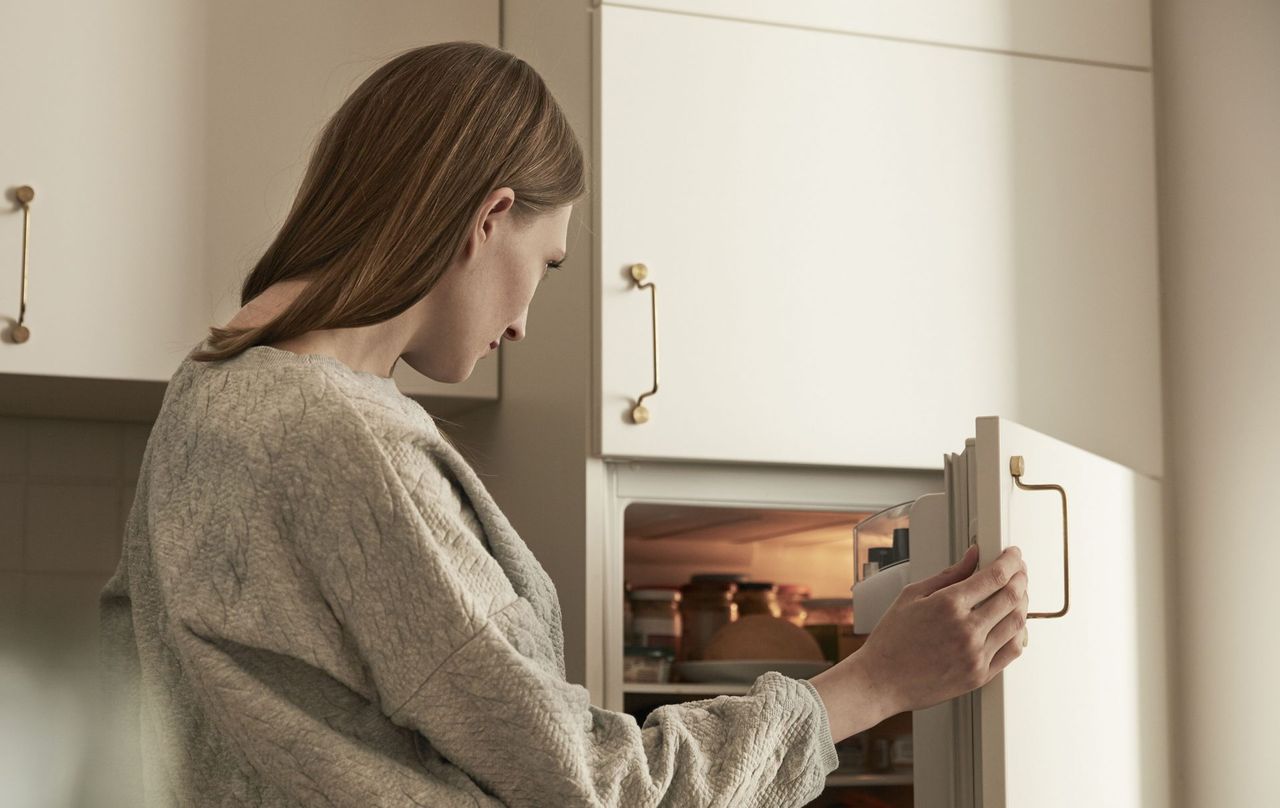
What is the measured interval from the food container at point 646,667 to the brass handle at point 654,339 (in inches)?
14.3

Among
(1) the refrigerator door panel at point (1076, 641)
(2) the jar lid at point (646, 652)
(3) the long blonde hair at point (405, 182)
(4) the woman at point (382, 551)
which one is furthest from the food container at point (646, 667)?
(3) the long blonde hair at point (405, 182)

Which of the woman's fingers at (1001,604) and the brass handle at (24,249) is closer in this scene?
the woman's fingers at (1001,604)

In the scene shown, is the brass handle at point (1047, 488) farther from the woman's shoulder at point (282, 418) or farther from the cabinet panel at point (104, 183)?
the cabinet panel at point (104, 183)

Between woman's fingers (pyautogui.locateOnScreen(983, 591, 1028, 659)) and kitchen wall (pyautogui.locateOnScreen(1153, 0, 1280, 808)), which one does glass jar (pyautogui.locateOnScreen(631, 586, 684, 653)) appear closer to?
kitchen wall (pyautogui.locateOnScreen(1153, 0, 1280, 808))

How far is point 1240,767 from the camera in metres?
1.58

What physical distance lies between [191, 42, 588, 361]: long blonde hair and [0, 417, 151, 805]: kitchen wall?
112 centimetres

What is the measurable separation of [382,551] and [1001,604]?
1.65ft

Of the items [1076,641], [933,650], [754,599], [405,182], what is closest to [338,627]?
[405,182]

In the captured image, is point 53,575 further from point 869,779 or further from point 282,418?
point 282,418

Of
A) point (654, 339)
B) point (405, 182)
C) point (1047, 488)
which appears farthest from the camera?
point (654, 339)

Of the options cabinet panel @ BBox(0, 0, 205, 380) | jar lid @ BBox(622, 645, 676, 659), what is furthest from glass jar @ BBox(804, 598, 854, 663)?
cabinet panel @ BBox(0, 0, 205, 380)

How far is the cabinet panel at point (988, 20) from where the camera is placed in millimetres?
1634

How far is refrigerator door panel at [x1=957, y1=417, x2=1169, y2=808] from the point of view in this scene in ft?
3.64

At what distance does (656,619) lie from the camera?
1797 mm
